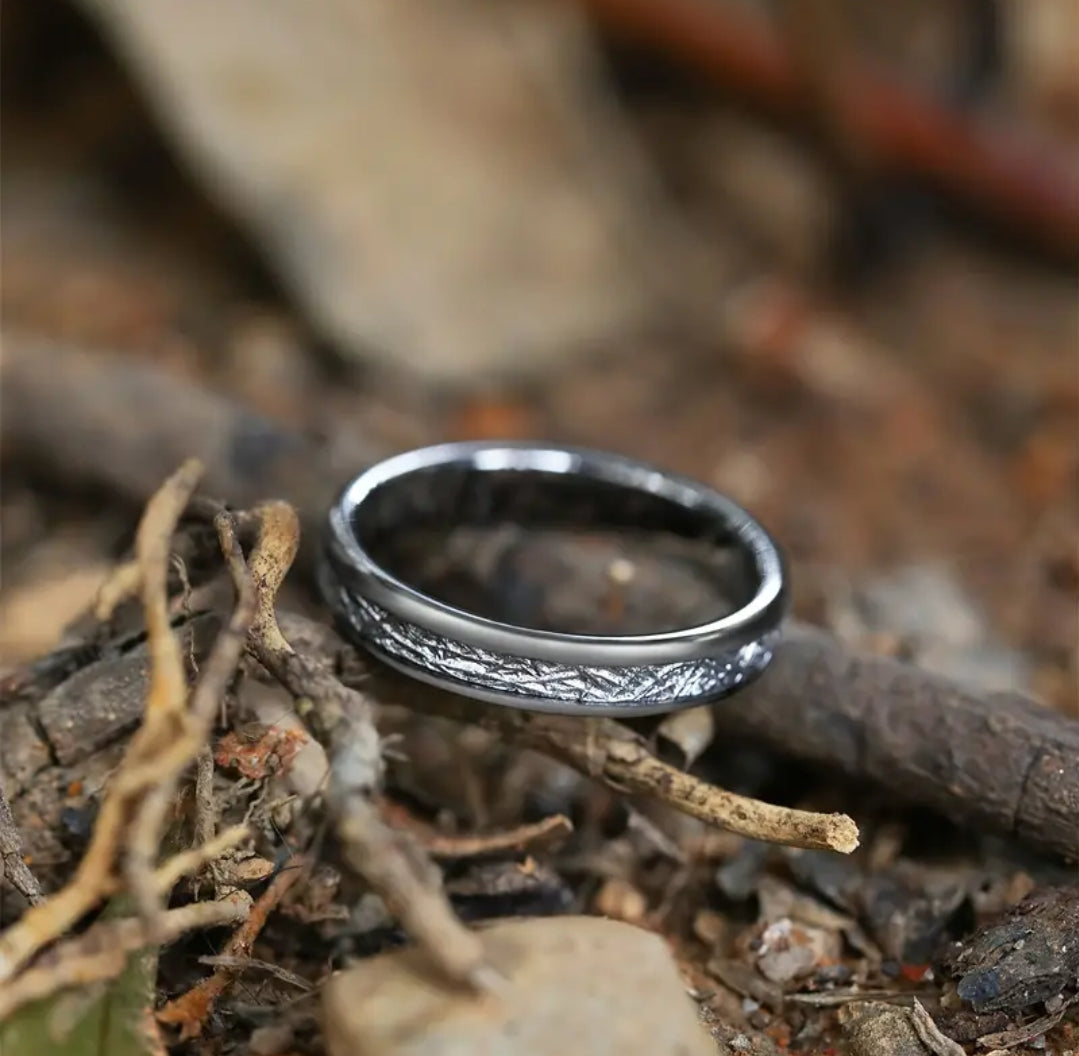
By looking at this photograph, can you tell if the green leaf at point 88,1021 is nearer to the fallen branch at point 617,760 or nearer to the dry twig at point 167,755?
the dry twig at point 167,755

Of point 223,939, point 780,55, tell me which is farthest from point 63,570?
point 780,55

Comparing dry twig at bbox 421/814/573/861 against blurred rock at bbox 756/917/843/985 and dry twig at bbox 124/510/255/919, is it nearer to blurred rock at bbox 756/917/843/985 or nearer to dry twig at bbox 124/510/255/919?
blurred rock at bbox 756/917/843/985

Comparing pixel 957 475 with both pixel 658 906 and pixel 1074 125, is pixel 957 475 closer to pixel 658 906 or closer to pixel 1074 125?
pixel 658 906

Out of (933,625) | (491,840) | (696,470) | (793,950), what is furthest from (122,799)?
(696,470)

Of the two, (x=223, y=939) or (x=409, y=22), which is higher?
(x=409, y=22)

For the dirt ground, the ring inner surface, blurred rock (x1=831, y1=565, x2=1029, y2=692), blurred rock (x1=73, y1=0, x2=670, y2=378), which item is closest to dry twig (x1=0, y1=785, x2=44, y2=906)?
the dirt ground

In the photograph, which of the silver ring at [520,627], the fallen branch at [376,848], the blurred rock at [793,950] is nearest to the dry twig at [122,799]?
the fallen branch at [376,848]
